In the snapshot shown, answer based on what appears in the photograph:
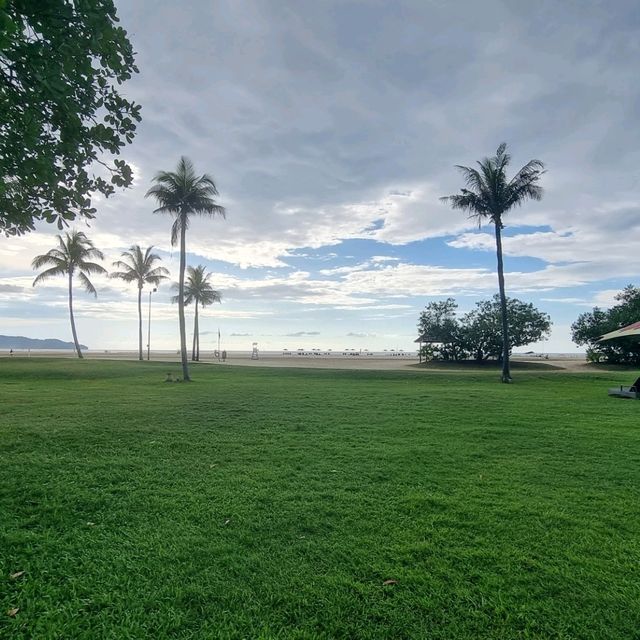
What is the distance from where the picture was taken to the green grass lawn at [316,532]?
2594mm

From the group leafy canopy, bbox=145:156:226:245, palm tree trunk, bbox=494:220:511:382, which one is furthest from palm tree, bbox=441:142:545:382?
leafy canopy, bbox=145:156:226:245

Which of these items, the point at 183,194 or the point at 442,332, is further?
the point at 442,332

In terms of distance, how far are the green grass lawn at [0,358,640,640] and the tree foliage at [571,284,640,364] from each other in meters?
33.4

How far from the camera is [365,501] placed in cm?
433

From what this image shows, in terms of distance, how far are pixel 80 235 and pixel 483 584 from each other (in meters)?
37.6

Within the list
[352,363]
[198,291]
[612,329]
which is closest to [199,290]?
[198,291]

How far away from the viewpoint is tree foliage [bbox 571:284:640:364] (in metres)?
35.1

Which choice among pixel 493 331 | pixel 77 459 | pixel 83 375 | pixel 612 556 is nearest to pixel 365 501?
pixel 612 556

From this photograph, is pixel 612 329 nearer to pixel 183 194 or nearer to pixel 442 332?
pixel 442 332

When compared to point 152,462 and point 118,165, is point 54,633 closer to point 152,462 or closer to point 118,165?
A: point 152,462

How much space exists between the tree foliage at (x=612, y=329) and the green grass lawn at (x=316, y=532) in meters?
33.4

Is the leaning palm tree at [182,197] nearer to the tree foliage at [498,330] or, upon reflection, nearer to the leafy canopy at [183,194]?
the leafy canopy at [183,194]

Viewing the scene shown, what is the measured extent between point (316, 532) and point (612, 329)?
39.9 m

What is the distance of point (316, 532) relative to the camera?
3648 millimetres
